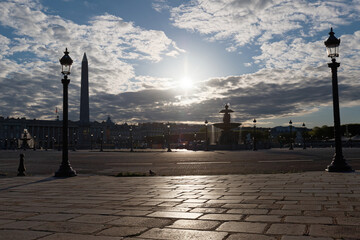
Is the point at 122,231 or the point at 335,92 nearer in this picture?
the point at 122,231

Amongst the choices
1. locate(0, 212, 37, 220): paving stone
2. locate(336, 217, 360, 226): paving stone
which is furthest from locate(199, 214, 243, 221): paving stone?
locate(0, 212, 37, 220): paving stone

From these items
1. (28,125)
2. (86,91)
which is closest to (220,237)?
(86,91)

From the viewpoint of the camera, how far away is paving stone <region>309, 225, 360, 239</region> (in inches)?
139

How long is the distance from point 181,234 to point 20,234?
1.80 meters

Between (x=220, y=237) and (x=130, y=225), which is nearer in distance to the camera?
(x=220, y=237)

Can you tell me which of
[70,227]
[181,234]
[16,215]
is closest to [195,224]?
[181,234]

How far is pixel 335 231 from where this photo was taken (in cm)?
371

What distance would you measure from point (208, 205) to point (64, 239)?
8.56 feet

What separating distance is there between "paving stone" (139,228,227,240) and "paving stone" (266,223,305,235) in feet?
1.85

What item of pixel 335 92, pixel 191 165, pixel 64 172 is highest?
pixel 335 92

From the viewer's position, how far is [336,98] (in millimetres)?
12227

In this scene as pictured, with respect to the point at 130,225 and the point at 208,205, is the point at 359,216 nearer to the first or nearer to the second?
the point at 208,205

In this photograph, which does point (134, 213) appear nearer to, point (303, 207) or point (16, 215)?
point (16, 215)

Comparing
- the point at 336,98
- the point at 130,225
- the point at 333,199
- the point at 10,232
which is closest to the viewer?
the point at 10,232
